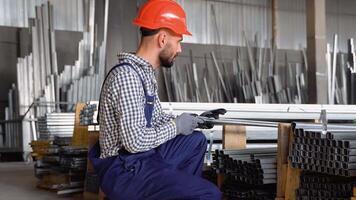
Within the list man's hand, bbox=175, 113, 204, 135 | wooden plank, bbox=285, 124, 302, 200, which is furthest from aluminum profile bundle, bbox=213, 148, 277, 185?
man's hand, bbox=175, 113, 204, 135

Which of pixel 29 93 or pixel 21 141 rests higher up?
pixel 29 93

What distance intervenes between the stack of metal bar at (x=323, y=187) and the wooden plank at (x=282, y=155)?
97 mm

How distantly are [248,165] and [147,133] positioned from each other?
1053 millimetres

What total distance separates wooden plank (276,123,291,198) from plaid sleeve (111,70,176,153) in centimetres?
85

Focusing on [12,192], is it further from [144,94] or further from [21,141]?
[21,141]

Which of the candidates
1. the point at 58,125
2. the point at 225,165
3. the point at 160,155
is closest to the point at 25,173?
the point at 58,125

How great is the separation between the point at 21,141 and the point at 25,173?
2538 millimetres

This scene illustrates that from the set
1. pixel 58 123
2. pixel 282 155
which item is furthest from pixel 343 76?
pixel 282 155

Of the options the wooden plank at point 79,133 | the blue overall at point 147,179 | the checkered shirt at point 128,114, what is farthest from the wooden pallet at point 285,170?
the wooden plank at point 79,133

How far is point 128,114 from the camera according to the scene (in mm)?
2395

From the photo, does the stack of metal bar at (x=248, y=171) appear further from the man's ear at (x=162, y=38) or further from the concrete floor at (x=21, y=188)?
the concrete floor at (x=21, y=188)

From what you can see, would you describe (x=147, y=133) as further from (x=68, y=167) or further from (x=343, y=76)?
(x=343, y=76)

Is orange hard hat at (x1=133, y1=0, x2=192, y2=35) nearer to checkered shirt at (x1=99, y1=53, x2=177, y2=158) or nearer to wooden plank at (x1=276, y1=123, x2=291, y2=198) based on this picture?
checkered shirt at (x1=99, y1=53, x2=177, y2=158)

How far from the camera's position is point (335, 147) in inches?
107
